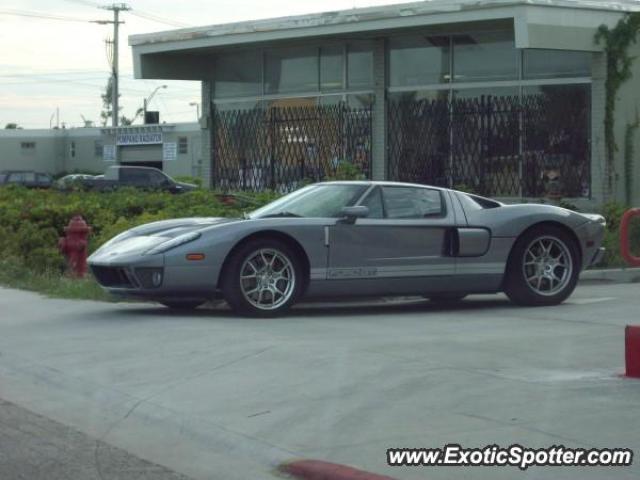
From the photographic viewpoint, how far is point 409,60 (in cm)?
2281

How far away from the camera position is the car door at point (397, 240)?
11438 millimetres

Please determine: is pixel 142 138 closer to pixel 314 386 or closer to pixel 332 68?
pixel 332 68

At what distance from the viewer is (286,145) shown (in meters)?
24.1

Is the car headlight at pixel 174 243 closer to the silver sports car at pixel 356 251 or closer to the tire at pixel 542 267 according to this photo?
the silver sports car at pixel 356 251

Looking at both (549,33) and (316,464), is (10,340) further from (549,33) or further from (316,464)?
(549,33)

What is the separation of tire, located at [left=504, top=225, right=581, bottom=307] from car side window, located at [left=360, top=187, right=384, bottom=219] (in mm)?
1451

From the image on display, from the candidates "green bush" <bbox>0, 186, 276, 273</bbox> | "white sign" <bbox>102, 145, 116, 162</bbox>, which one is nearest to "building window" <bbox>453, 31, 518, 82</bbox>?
"green bush" <bbox>0, 186, 276, 273</bbox>

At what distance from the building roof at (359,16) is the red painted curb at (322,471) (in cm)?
1453

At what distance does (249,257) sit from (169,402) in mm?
3511

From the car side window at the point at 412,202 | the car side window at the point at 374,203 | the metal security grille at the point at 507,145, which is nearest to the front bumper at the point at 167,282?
the car side window at the point at 374,203

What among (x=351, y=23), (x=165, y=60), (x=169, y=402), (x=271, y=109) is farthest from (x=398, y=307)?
(x=165, y=60)

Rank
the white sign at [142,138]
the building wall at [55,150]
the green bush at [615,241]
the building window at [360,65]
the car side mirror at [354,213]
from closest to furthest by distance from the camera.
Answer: the car side mirror at [354,213] < the green bush at [615,241] < the building window at [360,65] < the white sign at [142,138] < the building wall at [55,150]

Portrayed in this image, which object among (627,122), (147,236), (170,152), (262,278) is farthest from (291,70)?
(170,152)

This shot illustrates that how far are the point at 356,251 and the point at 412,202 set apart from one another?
877mm
